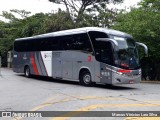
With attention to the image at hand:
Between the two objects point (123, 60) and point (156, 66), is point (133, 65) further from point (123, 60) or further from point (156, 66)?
point (156, 66)

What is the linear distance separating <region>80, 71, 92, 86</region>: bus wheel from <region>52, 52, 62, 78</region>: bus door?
2.49 m

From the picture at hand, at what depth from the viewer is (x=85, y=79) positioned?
1889 cm

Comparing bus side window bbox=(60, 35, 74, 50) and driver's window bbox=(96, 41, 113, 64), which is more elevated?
bus side window bbox=(60, 35, 74, 50)

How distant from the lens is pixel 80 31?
19109mm

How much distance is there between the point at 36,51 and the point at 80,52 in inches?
242

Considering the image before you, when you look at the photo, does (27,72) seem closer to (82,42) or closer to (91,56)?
(82,42)

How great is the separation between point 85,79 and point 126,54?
301 centimetres

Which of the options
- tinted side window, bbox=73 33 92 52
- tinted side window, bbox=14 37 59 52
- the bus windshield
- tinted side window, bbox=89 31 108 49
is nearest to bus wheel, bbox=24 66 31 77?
tinted side window, bbox=14 37 59 52

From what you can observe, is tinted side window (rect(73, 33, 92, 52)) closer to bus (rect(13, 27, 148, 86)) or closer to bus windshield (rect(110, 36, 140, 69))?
bus (rect(13, 27, 148, 86))

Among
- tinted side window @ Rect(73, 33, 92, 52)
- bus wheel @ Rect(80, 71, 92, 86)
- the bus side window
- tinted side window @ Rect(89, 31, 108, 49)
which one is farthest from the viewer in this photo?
the bus side window

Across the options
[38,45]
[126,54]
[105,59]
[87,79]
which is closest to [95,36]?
[105,59]

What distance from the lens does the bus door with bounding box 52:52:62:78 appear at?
2133 cm

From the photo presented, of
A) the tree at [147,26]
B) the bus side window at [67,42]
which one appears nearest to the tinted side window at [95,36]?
the bus side window at [67,42]

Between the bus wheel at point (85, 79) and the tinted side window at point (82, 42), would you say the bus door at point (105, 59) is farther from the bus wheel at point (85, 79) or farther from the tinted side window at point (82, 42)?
the bus wheel at point (85, 79)
